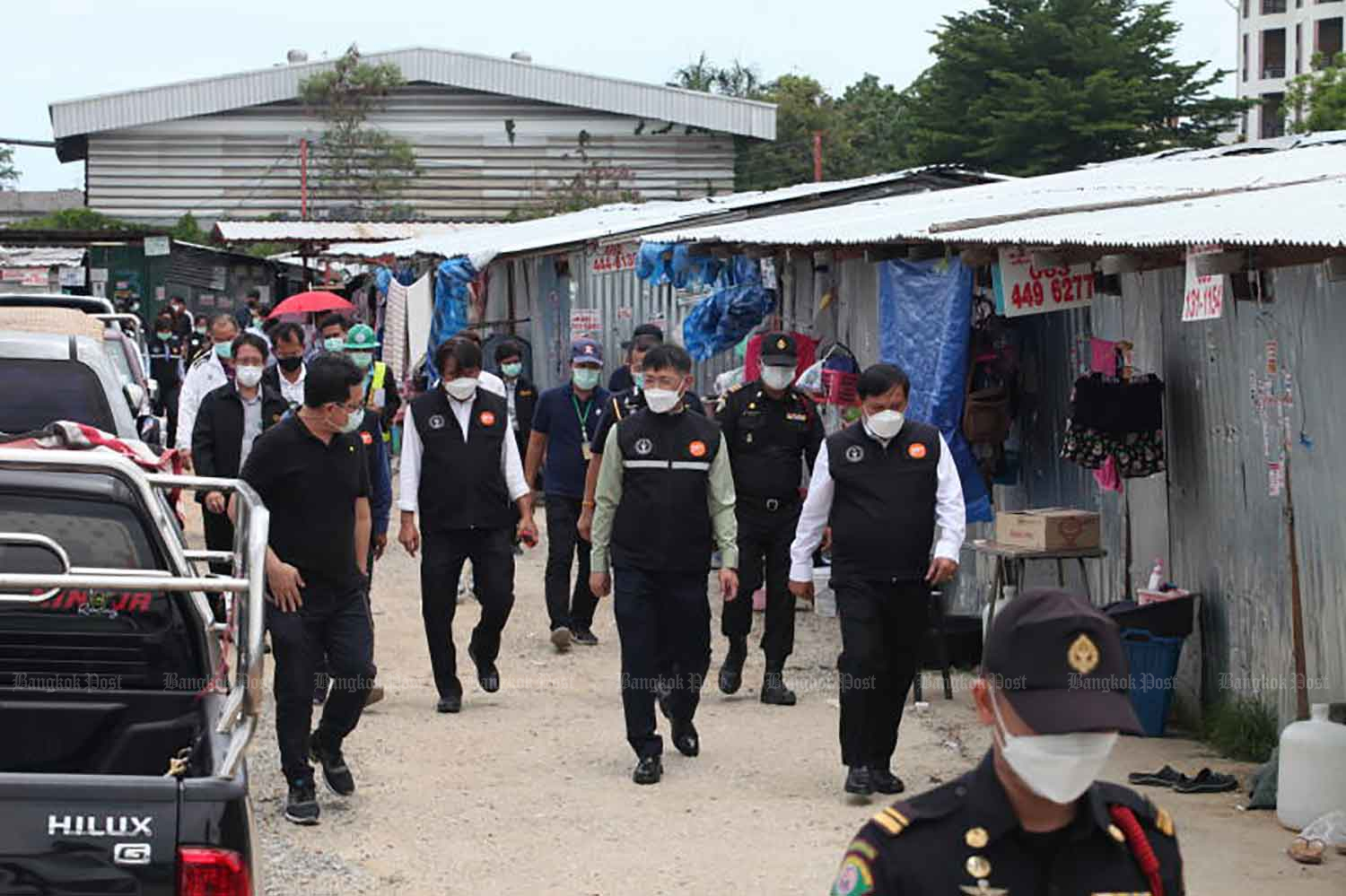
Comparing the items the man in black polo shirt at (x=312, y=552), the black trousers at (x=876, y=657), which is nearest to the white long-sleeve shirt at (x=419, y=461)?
the man in black polo shirt at (x=312, y=552)

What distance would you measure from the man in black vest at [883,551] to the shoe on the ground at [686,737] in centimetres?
107

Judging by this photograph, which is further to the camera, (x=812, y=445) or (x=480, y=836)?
(x=812, y=445)

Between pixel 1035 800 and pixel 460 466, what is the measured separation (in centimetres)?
762

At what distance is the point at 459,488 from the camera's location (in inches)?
413

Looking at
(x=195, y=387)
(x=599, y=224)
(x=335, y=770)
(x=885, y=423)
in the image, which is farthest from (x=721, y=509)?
(x=599, y=224)

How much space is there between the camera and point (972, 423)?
11.6 m

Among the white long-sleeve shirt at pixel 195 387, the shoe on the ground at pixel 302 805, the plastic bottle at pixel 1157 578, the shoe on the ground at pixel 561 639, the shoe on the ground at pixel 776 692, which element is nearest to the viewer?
the shoe on the ground at pixel 302 805

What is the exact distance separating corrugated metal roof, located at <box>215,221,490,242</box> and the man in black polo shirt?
24.5m

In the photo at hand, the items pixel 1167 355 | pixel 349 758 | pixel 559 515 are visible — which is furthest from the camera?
pixel 559 515

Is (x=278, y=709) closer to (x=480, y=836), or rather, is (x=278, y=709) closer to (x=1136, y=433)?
(x=480, y=836)

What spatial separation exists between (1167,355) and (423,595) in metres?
3.91

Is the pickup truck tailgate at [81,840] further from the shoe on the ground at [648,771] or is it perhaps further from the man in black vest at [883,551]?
the shoe on the ground at [648,771]

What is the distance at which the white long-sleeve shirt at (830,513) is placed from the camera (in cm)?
877

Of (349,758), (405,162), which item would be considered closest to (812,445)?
(349,758)
